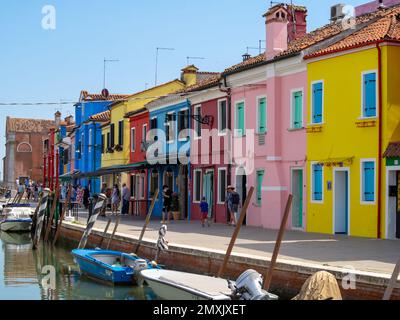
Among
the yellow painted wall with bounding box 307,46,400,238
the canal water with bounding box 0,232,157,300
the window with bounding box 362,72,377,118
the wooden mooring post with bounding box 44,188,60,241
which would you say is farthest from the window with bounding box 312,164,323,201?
the wooden mooring post with bounding box 44,188,60,241

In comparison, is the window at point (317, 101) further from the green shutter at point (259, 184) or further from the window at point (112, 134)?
the window at point (112, 134)

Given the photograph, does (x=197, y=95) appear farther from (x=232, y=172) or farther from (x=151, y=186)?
(x=151, y=186)

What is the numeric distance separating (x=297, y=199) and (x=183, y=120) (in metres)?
9.93

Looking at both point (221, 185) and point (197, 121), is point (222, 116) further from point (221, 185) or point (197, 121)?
point (221, 185)

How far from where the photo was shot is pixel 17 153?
10281cm

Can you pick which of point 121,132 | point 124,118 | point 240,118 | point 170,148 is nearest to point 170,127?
point 170,148

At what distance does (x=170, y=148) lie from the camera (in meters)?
35.0

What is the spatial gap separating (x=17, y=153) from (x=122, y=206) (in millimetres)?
67786

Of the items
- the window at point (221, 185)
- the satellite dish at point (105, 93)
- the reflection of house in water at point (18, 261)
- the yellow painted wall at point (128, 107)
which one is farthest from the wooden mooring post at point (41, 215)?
the satellite dish at point (105, 93)

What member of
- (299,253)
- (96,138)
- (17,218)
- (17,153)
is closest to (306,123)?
(299,253)

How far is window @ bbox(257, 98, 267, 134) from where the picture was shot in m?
26.2

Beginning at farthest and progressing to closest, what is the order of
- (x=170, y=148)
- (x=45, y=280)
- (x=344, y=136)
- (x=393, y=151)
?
(x=170, y=148) < (x=344, y=136) < (x=45, y=280) < (x=393, y=151)

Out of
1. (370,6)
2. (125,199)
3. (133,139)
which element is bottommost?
(125,199)

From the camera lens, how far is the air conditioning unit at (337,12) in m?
28.1
